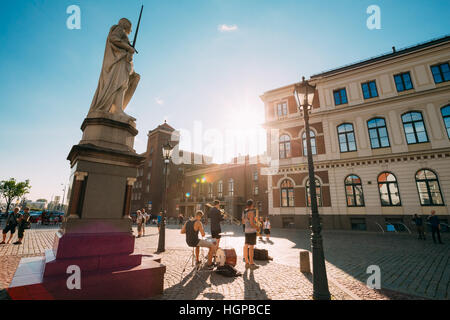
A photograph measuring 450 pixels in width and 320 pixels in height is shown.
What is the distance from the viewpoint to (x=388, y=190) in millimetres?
16750

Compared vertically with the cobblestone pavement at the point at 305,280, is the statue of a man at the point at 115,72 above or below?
above

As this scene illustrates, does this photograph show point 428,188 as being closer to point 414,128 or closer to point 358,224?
point 414,128

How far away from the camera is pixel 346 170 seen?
18.3m

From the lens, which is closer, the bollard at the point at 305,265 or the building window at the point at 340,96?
the bollard at the point at 305,265

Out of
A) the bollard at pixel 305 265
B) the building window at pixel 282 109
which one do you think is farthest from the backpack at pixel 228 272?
the building window at pixel 282 109

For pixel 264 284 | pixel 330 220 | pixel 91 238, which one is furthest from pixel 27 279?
pixel 330 220

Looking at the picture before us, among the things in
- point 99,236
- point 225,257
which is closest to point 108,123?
point 99,236

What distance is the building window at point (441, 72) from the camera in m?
16.5

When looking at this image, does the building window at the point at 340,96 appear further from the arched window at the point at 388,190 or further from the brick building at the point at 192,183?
the brick building at the point at 192,183

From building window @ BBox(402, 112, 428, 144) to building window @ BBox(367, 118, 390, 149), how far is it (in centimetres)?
141

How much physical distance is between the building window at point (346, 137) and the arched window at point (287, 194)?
6006 mm

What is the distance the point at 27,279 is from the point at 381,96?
24466 mm

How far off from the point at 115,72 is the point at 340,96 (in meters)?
21.6

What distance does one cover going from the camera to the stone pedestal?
10.4ft
